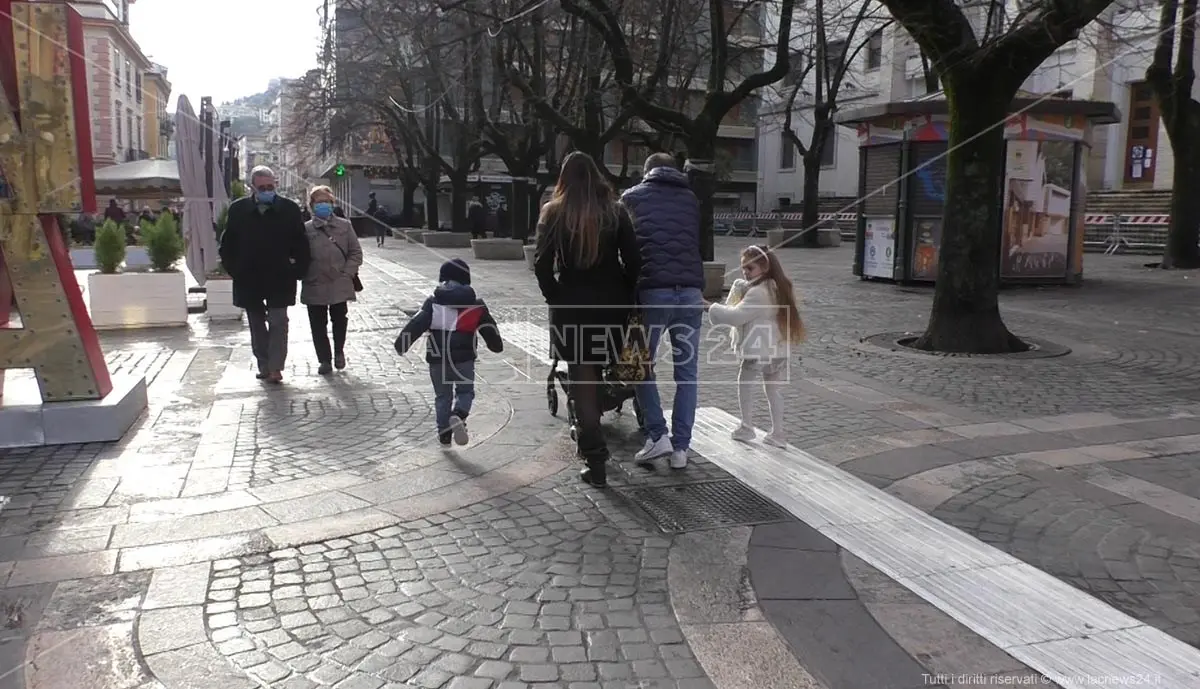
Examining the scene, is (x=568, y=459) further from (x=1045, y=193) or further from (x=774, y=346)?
(x=1045, y=193)

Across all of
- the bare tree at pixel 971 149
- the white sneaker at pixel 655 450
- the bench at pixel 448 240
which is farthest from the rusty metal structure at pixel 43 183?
the bench at pixel 448 240

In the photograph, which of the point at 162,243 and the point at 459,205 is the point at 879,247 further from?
the point at 459,205

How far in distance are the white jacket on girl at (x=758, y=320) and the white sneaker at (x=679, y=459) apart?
78cm

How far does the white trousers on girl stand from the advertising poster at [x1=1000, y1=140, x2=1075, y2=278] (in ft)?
37.8

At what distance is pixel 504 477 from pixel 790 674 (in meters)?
2.50

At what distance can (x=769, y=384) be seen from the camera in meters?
5.85

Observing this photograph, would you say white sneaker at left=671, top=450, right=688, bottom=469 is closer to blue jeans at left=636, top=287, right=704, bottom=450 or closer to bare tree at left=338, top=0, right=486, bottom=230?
blue jeans at left=636, top=287, right=704, bottom=450

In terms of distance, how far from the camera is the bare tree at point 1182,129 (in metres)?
18.1

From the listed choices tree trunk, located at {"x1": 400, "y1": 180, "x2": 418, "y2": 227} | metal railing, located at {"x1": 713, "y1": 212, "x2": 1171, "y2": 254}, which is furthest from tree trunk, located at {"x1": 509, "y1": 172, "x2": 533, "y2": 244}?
tree trunk, located at {"x1": 400, "y1": 180, "x2": 418, "y2": 227}

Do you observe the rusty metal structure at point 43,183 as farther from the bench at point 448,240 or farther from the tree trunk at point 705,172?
the bench at point 448,240

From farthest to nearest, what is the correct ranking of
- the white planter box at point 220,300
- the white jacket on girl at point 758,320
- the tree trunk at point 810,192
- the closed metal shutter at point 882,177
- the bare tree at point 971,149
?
the tree trunk at point 810,192
the closed metal shutter at point 882,177
the white planter box at point 220,300
the bare tree at point 971,149
the white jacket on girl at point 758,320

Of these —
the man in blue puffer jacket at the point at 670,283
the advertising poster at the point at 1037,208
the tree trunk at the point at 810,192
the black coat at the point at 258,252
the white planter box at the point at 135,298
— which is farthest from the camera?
the tree trunk at the point at 810,192

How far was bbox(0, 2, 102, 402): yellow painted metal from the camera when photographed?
5867mm

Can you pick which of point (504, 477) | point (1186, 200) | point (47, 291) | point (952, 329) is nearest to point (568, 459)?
point (504, 477)
